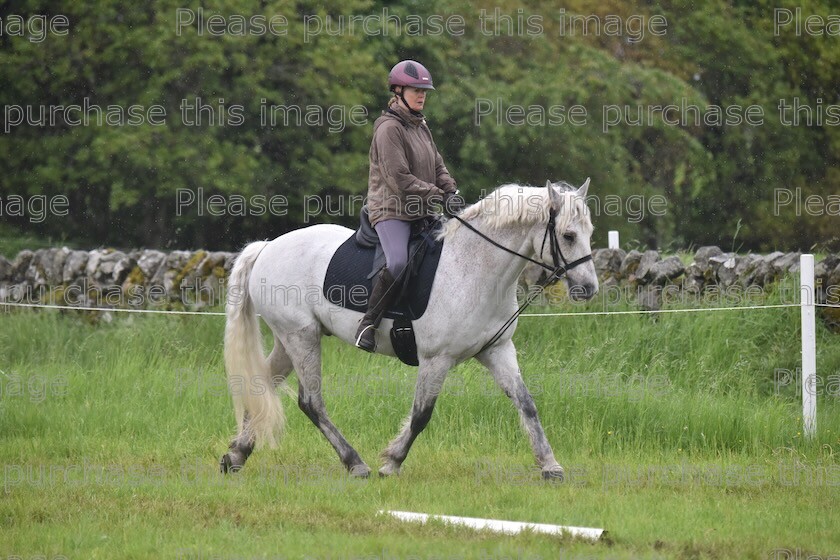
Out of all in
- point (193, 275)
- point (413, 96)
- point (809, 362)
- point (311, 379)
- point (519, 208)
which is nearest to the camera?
point (519, 208)

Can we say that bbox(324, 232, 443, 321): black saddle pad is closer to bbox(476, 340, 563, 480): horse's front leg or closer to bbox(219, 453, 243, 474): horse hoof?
bbox(476, 340, 563, 480): horse's front leg

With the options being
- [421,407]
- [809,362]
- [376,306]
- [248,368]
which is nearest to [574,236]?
[376,306]

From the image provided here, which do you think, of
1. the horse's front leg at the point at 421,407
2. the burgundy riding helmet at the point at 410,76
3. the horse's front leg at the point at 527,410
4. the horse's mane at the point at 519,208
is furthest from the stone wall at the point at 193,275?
the burgundy riding helmet at the point at 410,76

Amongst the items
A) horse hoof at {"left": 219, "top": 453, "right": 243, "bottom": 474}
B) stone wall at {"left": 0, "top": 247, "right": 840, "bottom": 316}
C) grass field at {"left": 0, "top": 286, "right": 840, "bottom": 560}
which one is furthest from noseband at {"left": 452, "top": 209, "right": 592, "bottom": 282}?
stone wall at {"left": 0, "top": 247, "right": 840, "bottom": 316}

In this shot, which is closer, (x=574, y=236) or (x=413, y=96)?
(x=574, y=236)

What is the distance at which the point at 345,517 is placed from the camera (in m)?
6.87

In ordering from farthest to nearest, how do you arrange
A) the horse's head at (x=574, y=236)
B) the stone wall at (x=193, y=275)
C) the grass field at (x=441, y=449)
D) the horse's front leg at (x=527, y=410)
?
the stone wall at (x=193, y=275)
the horse's front leg at (x=527, y=410)
the horse's head at (x=574, y=236)
the grass field at (x=441, y=449)

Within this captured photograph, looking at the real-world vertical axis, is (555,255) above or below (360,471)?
above

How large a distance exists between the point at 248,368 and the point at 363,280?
1.32 metres

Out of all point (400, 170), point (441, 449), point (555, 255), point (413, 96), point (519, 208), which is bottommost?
point (441, 449)

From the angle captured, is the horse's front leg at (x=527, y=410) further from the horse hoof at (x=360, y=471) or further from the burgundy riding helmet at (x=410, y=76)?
the burgundy riding helmet at (x=410, y=76)

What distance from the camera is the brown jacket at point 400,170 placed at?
25.9ft

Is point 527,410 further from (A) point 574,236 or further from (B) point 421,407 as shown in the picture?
(A) point 574,236

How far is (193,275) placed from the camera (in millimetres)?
13562
